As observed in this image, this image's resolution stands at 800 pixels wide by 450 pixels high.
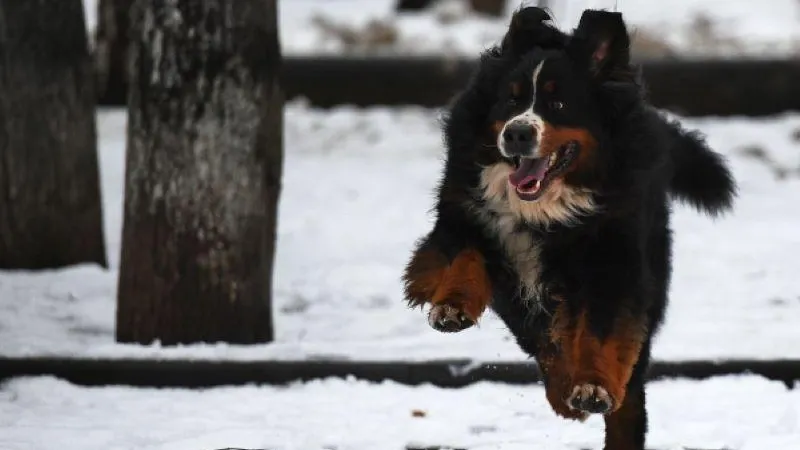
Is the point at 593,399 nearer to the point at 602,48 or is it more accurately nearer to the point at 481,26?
the point at 602,48

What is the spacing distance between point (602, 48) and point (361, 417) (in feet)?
7.09

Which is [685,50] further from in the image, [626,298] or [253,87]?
[626,298]

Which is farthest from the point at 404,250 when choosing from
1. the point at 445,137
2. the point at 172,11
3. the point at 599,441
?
the point at 445,137

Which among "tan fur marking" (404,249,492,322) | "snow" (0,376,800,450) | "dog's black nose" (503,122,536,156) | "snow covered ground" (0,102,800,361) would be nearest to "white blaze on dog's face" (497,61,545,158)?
"dog's black nose" (503,122,536,156)

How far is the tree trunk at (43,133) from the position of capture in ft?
29.2

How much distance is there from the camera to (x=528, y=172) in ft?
17.0

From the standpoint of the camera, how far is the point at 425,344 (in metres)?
7.88

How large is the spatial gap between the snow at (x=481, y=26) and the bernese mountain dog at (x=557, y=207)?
797 cm

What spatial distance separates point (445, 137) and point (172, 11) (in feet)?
8.09

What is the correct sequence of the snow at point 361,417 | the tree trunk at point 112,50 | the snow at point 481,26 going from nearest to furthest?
the snow at point 361,417
the tree trunk at point 112,50
the snow at point 481,26

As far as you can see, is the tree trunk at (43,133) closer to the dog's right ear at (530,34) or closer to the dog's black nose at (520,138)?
the dog's right ear at (530,34)

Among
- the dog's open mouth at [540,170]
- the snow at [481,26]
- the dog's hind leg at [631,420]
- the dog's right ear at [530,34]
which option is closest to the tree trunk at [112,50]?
the snow at [481,26]

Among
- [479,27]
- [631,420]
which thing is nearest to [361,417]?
[631,420]

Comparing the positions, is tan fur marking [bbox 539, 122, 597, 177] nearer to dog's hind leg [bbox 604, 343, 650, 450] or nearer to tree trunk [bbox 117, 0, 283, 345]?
dog's hind leg [bbox 604, 343, 650, 450]
